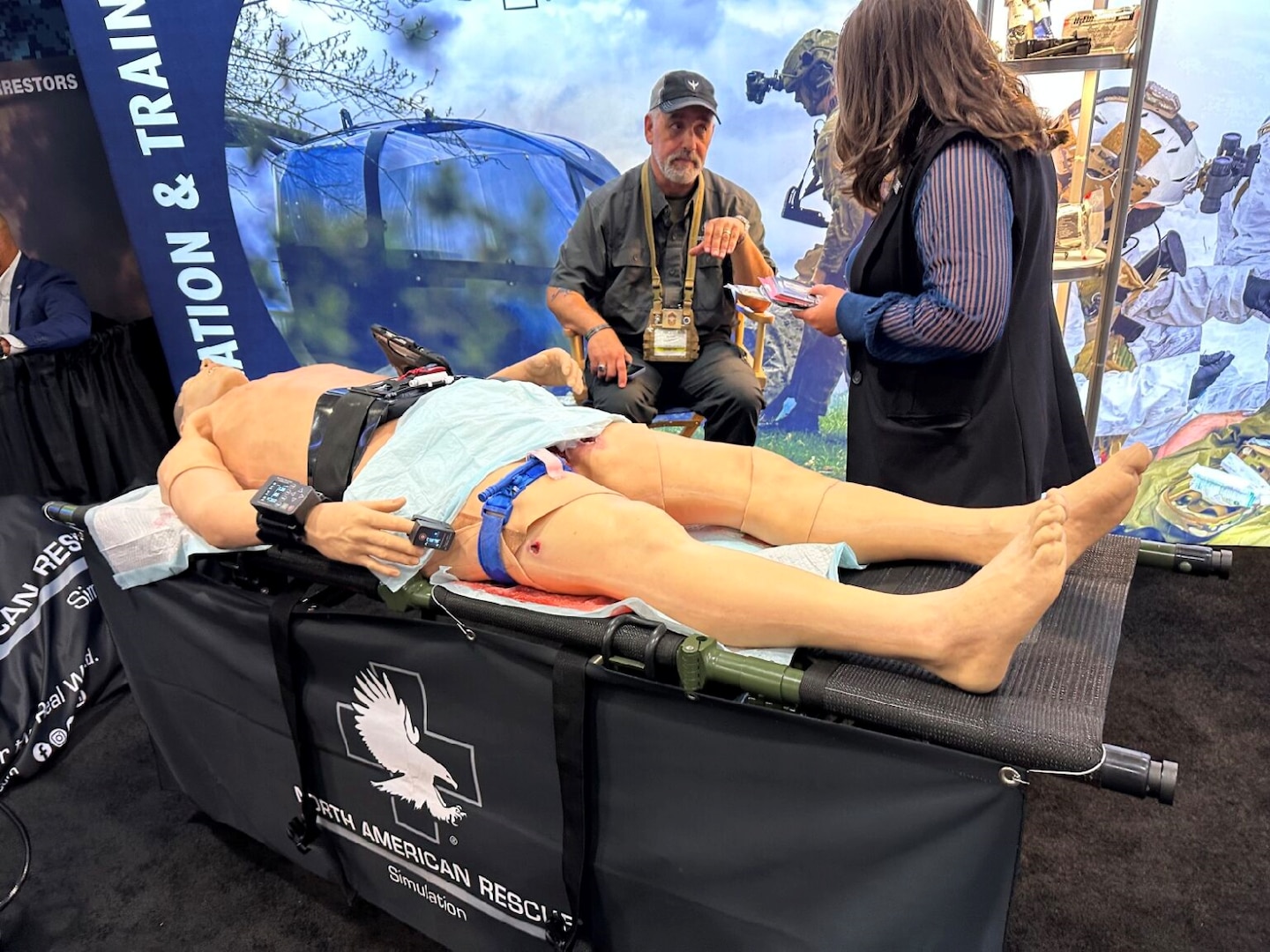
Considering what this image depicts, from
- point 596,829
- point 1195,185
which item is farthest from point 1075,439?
point 1195,185

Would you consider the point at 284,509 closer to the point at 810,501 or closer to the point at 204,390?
the point at 204,390

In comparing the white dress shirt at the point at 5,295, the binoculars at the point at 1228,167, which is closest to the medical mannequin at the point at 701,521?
the white dress shirt at the point at 5,295

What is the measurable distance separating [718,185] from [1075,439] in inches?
52.6

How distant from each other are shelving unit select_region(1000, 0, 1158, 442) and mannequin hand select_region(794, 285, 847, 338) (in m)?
0.77

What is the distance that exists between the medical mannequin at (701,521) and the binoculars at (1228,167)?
1909 millimetres

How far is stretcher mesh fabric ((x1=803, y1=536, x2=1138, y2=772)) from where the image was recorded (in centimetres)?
92

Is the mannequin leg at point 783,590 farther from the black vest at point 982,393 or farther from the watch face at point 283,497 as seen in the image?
the black vest at point 982,393

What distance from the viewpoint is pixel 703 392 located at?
2521 millimetres

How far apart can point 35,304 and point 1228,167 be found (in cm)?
370

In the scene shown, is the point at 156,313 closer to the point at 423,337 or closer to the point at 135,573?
the point at 423,337

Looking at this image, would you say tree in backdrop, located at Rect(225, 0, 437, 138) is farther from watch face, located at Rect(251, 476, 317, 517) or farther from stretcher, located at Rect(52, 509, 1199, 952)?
watch face, located at Rect(251, 476, 317, 517)

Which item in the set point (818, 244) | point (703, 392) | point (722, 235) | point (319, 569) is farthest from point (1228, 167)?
point (319, 569)

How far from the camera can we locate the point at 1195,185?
267 centimetres

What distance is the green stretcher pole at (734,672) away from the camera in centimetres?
102
